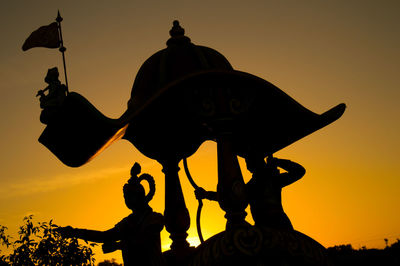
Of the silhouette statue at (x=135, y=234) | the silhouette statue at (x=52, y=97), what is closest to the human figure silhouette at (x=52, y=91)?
the silhouette statue at (x=52, y=97)

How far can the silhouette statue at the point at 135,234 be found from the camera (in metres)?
7.67

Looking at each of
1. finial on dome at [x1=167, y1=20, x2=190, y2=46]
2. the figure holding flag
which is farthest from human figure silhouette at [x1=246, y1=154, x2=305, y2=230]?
the figure holding flag

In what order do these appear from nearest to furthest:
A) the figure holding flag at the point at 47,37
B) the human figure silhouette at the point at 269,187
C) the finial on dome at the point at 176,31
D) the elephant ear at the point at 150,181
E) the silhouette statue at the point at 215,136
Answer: the silhouette statue at the point at 215,136
the human figure silhouette at the point at 269,187
the elephant ear at the point at 150,181
the figure holding flag at the point at 47,37
the finial on dome at the point at 176,31

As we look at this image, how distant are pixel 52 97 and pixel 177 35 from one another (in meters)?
3.75

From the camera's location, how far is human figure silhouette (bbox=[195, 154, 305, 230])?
26.9 ft

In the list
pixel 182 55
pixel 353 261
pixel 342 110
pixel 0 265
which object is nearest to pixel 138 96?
pixel 182 55

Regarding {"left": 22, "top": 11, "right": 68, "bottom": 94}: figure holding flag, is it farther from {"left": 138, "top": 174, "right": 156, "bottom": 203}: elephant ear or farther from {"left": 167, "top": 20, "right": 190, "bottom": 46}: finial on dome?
{"left": 138, "top": 174, "right": 156, "bottom": 203}: elephant ear

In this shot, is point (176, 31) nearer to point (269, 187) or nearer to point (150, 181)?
point (150, 181)

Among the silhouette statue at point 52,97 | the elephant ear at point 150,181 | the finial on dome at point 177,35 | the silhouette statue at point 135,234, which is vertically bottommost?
the silhouette statue at point 135,234

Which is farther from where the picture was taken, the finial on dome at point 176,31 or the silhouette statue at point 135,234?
the finial on dome at point 176,31

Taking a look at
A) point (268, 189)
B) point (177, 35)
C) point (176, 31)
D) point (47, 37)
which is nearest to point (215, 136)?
point (268, 189)

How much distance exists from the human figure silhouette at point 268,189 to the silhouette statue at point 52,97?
2779 millimetres

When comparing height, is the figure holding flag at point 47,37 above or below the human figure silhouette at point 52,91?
above

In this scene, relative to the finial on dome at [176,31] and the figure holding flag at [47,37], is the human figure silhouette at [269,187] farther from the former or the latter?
the figure holding flag at [47,37]
